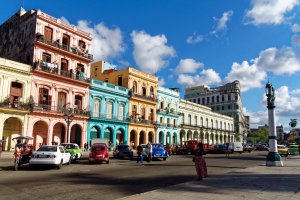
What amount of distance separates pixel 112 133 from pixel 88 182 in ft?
99.1

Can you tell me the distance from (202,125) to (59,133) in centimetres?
3774

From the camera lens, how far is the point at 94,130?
39281 millimetres

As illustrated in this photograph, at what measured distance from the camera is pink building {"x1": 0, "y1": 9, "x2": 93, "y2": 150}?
106 ft

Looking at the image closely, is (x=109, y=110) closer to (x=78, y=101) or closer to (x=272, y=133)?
(x=78, y=101)

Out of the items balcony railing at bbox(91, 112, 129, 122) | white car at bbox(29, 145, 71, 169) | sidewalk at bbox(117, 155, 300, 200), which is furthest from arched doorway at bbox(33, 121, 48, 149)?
sidewalk at bbox(117, 155, 300, 200)

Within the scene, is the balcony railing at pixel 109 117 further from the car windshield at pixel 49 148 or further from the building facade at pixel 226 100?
the building facade at pixel 226 100

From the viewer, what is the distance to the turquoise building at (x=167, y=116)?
51.4 m

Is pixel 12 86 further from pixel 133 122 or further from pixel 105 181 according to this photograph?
pixel 105 181

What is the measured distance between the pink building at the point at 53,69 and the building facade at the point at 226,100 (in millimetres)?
62247

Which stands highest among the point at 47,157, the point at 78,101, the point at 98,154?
the point at 78,101

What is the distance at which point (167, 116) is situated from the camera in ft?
175

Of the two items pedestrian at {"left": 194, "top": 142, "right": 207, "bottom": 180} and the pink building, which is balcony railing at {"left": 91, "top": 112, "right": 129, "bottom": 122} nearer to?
the pink building

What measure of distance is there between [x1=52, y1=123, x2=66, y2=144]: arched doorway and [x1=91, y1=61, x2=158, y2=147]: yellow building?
1138 cm

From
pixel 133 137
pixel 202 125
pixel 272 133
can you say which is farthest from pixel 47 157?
pixel 202 125
